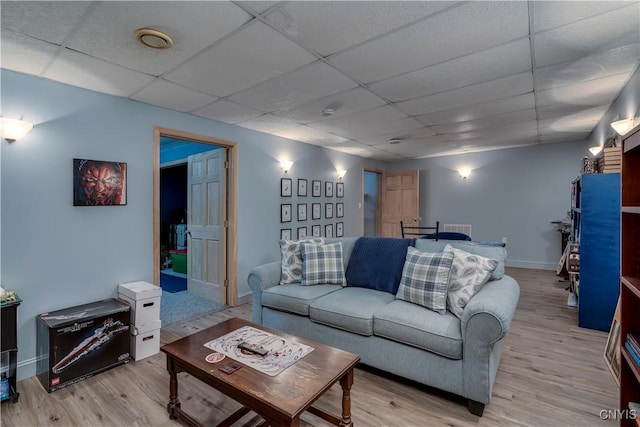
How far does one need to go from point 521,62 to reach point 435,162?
4.77 m

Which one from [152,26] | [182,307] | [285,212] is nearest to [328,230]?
[285,212]

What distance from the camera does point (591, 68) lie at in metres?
2.39

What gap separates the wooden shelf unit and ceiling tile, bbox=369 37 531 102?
1042 mm

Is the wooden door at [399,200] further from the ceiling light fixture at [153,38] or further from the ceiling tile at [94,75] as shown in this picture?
the ceiling light fixture at [153,38]

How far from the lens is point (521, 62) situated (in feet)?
7.44

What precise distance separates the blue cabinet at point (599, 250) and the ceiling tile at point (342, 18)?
262cm

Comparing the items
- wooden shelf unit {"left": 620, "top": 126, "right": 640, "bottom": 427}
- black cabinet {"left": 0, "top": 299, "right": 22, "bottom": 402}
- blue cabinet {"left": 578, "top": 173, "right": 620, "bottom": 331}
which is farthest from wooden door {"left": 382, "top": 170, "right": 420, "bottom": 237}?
black cabinet {"left": 0, "top": 299, "right": 22, "bottom": 402}

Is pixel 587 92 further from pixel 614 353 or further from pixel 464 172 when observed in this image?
pixel 464 172

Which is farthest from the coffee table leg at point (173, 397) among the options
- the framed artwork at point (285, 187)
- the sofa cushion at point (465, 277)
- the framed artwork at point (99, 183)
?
the framed artwork at point (285, 187)

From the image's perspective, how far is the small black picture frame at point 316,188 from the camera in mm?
5227

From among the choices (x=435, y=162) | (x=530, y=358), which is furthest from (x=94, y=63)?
(x=435, y=162)

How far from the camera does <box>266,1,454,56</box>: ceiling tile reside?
63.8 inches

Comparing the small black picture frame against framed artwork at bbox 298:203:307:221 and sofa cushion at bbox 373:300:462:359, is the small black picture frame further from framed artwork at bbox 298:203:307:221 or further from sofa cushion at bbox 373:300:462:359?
sofa cushion at bbox 373:300:462:359

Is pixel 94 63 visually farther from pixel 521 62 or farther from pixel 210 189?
pixel 521 62
